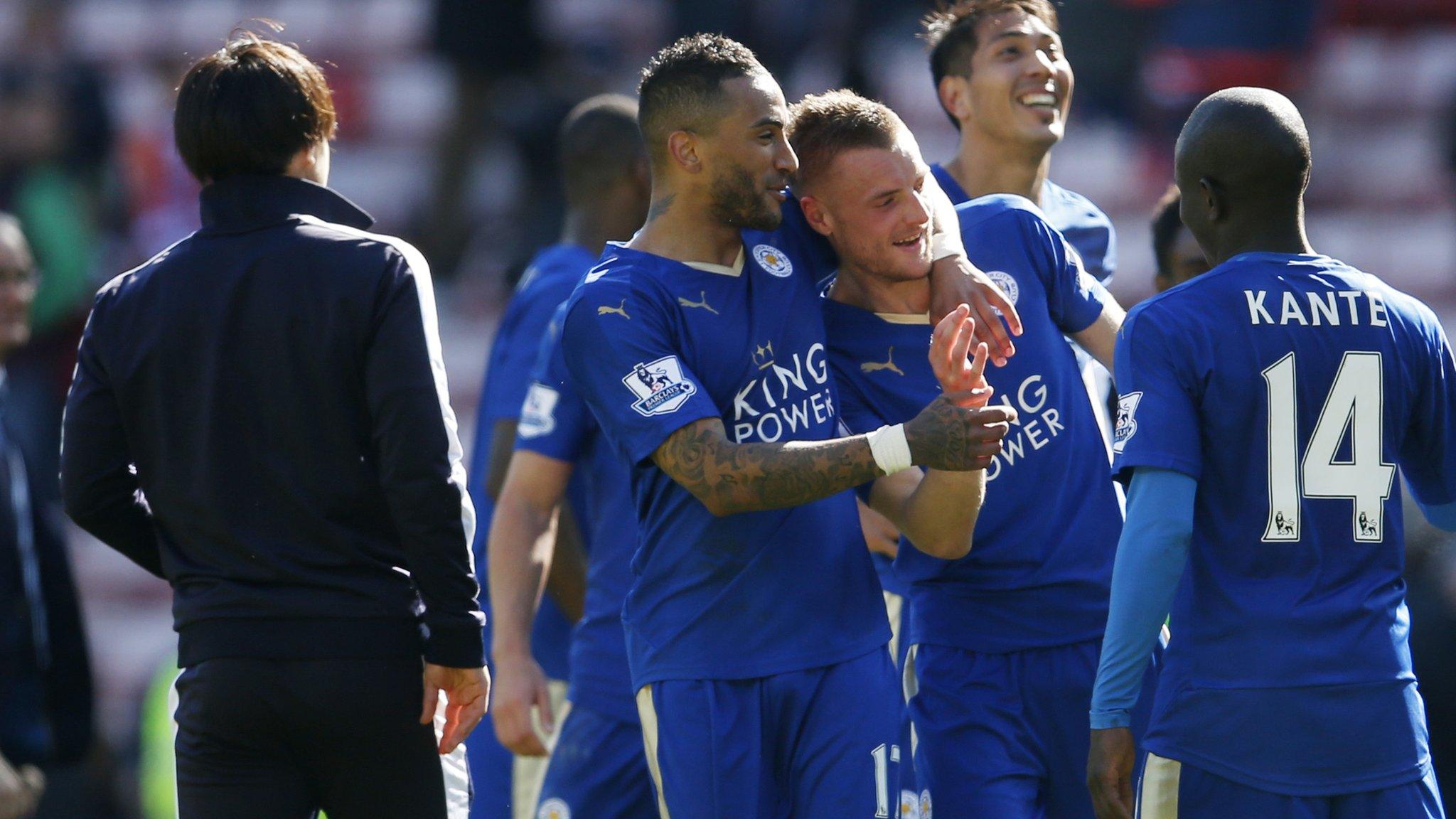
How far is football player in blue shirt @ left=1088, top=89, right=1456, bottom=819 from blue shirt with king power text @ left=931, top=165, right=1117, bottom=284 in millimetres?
1375

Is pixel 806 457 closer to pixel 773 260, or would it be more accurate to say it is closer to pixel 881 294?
pixel 773 260

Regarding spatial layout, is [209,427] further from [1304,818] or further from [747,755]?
[1304,818]

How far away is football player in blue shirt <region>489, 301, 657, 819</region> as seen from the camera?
4.93 metres

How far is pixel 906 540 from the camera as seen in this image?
14.1 ft

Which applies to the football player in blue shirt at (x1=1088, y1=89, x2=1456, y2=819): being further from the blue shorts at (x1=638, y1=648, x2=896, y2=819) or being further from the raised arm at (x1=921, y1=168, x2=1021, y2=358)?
the blue shorts at (x1=638, y1=648, x2=896, y2=819)

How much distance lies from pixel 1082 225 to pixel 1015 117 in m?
0.41

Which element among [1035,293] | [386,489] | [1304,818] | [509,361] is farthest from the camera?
[509,361]

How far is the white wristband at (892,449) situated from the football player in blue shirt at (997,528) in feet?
1.88

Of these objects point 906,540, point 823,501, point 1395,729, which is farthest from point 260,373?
point 1395,729

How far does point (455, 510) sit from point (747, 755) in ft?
2.64

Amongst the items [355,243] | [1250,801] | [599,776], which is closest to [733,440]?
[355,243]

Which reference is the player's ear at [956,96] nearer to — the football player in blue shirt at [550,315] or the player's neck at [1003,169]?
the player's neck at [1003,169]

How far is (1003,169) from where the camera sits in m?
5.15

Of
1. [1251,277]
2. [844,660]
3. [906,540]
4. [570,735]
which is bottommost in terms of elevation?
[570,735]
